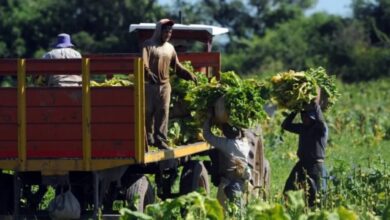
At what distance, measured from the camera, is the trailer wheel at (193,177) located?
15844 millimetres

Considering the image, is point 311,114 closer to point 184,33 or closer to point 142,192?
point 142,192

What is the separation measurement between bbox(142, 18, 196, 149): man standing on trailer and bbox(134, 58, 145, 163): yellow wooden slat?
100 centimetres

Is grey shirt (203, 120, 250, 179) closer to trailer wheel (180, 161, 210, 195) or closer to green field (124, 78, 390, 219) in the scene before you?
green field (124, 78, 390, 219)

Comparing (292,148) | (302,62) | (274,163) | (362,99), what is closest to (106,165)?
(274,163)

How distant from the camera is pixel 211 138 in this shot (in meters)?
14.8

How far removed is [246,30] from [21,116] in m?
67.1

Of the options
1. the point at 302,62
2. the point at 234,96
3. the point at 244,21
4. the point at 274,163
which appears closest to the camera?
the point at 234,96

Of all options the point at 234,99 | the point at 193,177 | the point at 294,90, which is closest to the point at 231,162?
the point at 234,99

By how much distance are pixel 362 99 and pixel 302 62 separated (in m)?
20.9

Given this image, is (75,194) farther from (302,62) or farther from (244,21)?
Result: (244,21)

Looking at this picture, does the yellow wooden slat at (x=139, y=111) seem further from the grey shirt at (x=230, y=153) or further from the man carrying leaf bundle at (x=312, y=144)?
Answer: the man carrying leaf bundle at (x=312, y=144)

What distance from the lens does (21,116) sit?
13.8m

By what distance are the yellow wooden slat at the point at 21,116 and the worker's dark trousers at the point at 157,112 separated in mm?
1544

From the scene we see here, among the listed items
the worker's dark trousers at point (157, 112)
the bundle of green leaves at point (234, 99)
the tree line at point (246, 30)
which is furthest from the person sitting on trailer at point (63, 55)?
the tree line at point (246, 30)
